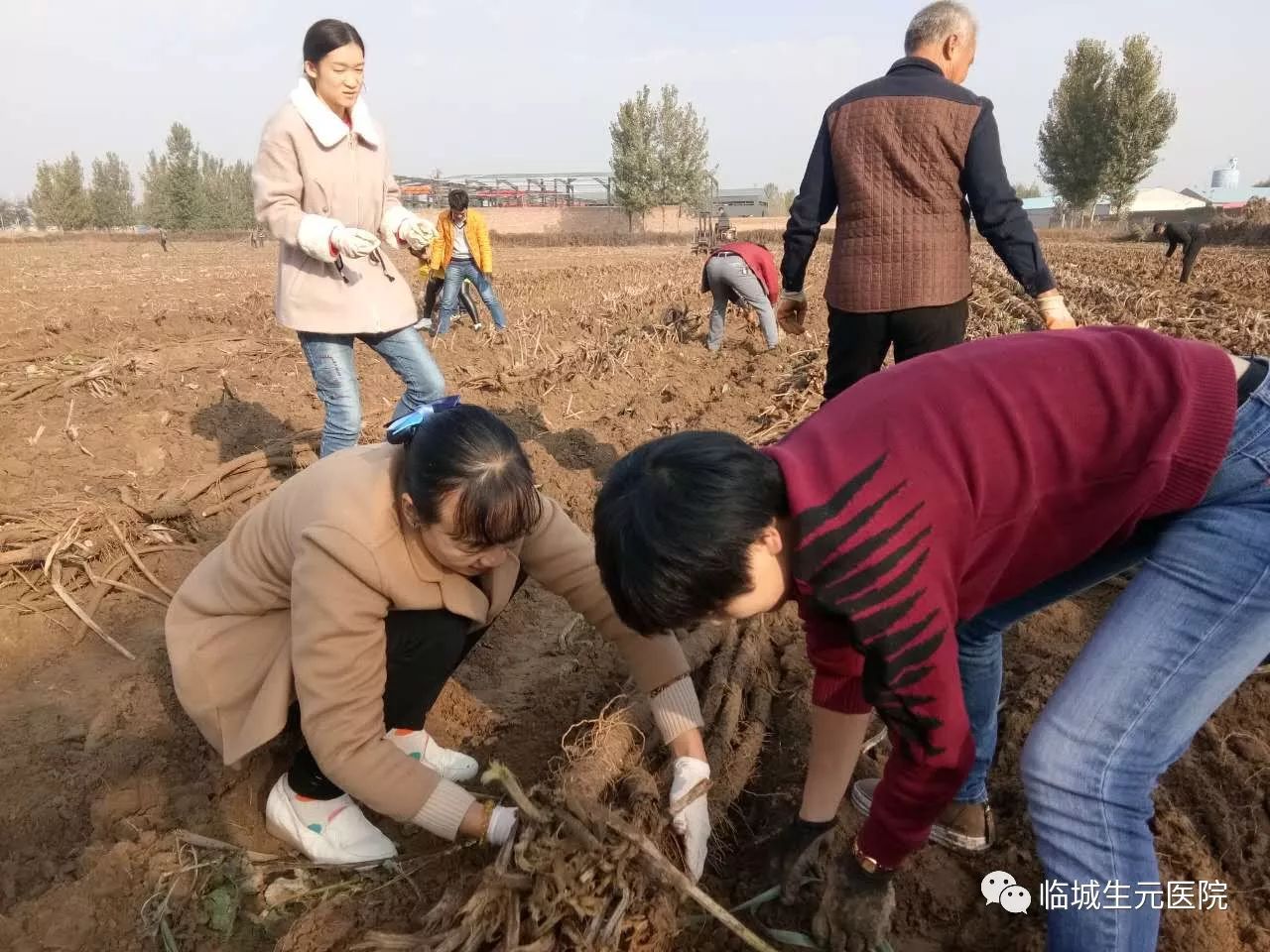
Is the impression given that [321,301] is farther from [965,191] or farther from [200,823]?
[965,191]

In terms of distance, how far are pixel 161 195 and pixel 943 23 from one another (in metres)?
71.7

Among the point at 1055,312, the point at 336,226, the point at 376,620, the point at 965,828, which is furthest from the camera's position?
the point at 336,226

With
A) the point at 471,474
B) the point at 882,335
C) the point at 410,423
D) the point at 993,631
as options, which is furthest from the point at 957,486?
the point at 882,335

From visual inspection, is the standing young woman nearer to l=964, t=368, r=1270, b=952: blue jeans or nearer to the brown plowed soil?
the brown plowed soil

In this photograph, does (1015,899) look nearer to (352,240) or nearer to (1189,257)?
(352,240)

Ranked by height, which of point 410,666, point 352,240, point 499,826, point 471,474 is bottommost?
point 499,826

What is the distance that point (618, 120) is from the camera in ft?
151

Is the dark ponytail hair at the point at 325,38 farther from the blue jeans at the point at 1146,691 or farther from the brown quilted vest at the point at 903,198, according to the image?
the blue jeans at the point at 1146,691

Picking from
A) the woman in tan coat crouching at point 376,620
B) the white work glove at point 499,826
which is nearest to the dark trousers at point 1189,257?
the woman in tan coat crouching at point 376,620

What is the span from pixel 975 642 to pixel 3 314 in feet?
38.5

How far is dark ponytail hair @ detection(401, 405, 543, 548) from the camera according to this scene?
174cm

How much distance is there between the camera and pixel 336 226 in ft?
10.2

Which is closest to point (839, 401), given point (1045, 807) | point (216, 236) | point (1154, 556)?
point (1154, 556)

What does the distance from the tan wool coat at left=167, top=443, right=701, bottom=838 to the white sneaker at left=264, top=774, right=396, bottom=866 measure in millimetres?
236
